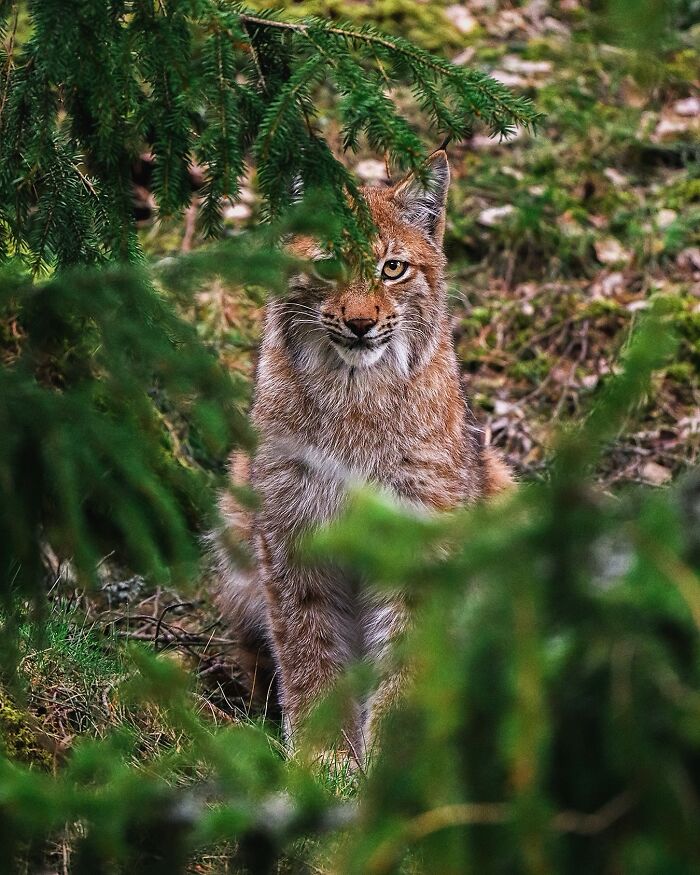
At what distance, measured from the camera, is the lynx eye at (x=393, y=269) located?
158 inches

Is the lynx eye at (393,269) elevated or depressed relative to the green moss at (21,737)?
elevated

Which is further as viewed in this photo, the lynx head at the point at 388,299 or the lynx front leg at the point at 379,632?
the lynx head at the point at 388,299

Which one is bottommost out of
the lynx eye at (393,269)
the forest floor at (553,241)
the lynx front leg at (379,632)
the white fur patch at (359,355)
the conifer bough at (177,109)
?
the forest floor at (553,241)

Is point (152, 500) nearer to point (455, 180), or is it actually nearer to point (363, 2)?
point (455, 180)

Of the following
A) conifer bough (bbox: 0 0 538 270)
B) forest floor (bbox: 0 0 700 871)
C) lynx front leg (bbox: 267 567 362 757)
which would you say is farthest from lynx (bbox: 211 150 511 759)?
→ conifer bough (bbox: 0 0 538 270)

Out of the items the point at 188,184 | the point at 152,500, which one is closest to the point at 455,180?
the point at 188,184

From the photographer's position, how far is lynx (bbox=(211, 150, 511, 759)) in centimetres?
400

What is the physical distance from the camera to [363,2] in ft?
26.2

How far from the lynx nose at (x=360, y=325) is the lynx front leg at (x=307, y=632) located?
2.88 ft

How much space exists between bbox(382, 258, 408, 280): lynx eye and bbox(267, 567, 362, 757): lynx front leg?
109cm

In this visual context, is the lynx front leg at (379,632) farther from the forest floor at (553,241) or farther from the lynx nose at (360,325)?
the lynx nose at (360,325)

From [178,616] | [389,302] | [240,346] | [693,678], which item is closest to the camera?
[693,678]

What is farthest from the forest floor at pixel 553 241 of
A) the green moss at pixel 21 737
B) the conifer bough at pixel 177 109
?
the conifer bough at pixel 177 109

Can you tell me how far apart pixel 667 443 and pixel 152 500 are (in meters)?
4.47
